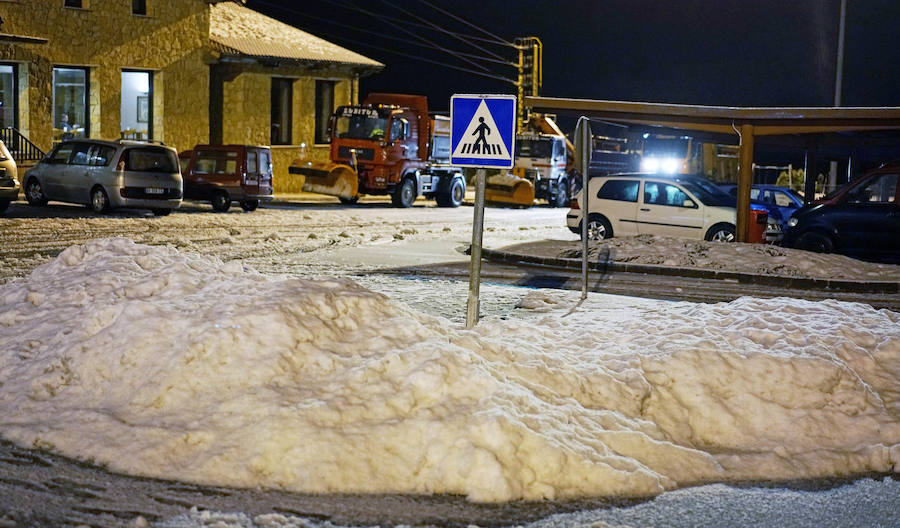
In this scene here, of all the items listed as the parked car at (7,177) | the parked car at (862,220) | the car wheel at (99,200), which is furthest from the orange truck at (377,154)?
the parked car at (862,220)

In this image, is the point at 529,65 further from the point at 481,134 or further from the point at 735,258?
the point at 481,134

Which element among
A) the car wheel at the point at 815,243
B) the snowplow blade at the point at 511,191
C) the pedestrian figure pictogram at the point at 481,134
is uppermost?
the pedestrian figure pictogram at the point at 481,134

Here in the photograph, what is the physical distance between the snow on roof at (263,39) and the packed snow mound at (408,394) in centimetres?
3105

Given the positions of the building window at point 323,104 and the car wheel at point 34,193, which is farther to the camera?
the building window at point 323,104

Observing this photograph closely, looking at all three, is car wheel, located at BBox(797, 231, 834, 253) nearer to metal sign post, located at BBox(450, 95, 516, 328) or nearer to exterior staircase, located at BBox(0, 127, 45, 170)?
metal sign post, located at BBox(450, 95, 516, 328)

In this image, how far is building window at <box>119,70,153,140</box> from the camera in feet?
120

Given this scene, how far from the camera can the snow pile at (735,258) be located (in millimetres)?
16469

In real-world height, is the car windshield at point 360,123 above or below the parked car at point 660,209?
above

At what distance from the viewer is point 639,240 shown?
18734 millimetres

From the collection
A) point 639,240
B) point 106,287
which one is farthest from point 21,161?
point 106,287

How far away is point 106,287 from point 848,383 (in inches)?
221

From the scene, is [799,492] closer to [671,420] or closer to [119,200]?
[671,420]

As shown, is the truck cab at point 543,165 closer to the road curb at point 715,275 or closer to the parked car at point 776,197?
the parked car at point 776,197

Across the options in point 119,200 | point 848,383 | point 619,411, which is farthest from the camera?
point 119,200
